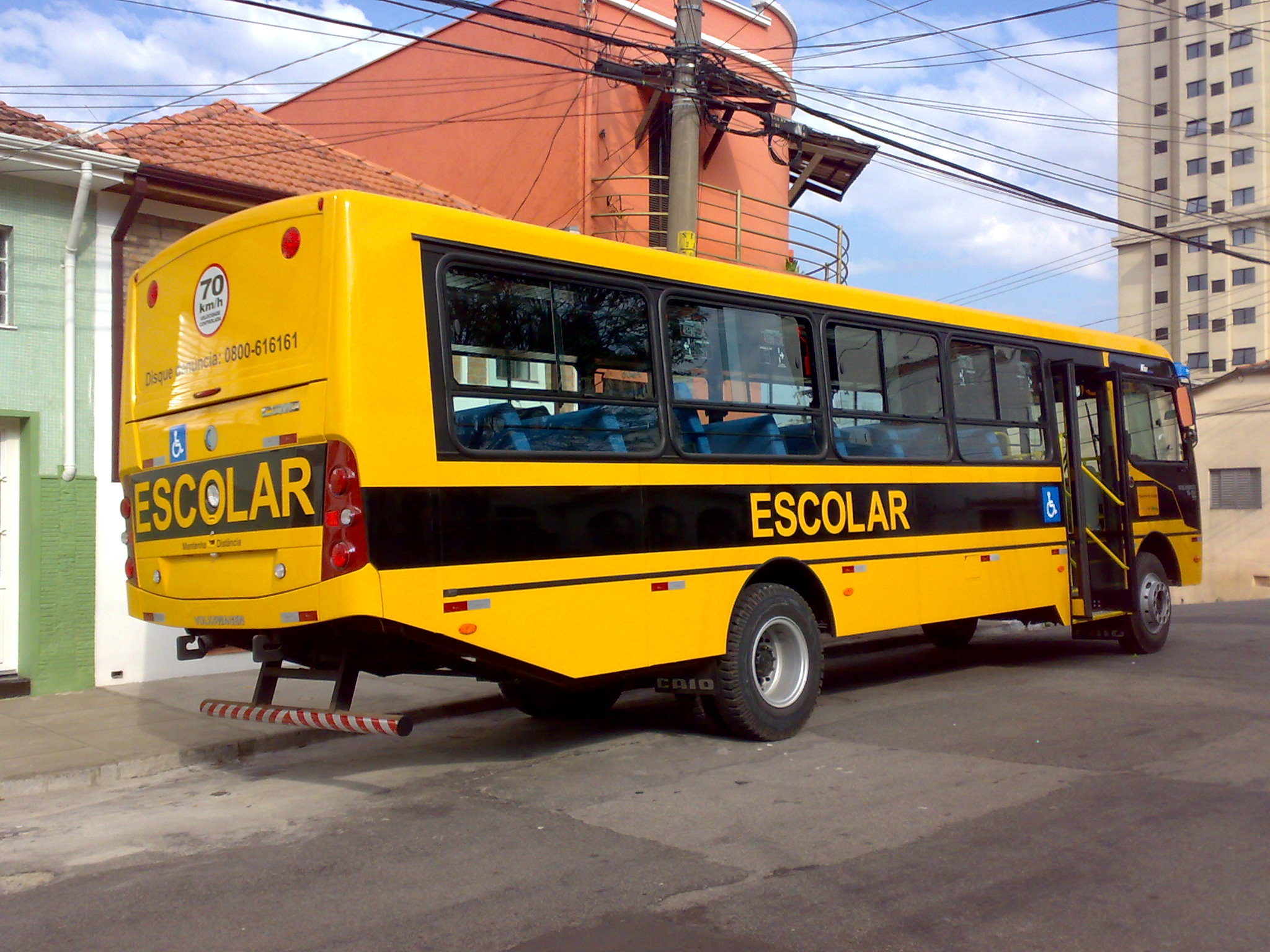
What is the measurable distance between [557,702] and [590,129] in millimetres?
11281

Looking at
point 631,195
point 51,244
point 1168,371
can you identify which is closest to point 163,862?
point 51,244

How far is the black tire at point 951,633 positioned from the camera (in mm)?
12039

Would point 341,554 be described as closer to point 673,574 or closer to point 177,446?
point 177,446

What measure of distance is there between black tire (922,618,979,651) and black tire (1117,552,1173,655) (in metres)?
1.46

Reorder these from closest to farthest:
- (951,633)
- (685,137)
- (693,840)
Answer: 1. (693,840)
2. (951,633)
3. (685,137)

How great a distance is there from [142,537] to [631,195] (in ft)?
38.1

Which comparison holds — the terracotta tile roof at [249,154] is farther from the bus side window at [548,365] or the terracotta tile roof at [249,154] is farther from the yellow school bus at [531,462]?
the bus side window at [548,365]

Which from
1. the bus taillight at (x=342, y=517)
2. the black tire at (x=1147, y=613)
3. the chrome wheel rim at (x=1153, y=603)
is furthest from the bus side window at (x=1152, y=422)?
the bus taillight at (x=342, y=517)

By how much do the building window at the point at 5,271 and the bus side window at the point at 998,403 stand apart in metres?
7.95

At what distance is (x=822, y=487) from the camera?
8.16m

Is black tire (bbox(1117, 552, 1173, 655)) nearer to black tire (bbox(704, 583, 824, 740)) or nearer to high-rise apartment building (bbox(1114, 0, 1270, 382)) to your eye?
black tire (bbox(704, 583, 824, 740))

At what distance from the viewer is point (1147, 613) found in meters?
11.2

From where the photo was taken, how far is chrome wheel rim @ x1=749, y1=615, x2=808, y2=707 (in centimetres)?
771

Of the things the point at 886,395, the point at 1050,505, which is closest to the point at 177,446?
the point at 886,395
